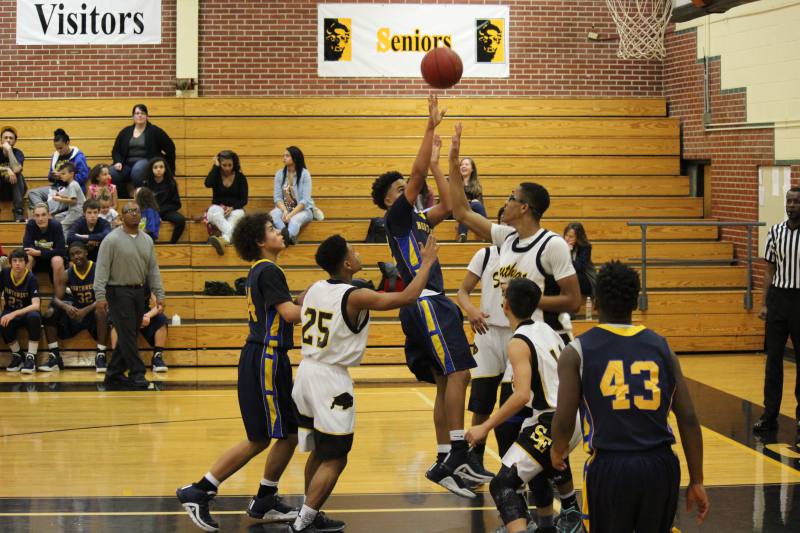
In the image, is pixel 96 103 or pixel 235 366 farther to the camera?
pixel 96 103

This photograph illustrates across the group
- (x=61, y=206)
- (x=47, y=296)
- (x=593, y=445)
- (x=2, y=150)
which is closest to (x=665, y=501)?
(x=593, y=445)

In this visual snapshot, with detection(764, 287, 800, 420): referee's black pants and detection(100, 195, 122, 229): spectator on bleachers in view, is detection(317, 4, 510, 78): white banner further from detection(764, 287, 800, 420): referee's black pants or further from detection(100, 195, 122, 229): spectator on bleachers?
detection(764, 287, 800, 420): referee's black pants

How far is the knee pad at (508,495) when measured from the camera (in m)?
5.36

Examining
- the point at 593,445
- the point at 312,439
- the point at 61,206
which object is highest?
the point at 61,206

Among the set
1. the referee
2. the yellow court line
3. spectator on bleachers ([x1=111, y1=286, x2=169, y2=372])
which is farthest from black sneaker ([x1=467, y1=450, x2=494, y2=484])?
spectator on bleachers ([x1=111, y1=286, x2=169, y2=372])

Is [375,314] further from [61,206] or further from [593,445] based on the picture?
[593,445]

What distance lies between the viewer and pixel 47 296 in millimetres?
12258

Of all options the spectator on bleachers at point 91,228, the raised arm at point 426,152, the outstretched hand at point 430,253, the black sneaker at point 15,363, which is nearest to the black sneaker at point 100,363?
the black sneaker at point 15,363

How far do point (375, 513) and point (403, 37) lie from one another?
11110 mm

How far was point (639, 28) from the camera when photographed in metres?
15.6

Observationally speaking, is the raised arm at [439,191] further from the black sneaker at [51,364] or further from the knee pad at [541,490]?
the black sneaker at [51,364]

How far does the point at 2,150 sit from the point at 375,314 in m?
5.32

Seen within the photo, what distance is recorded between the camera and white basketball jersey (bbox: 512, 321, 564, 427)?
5410mm

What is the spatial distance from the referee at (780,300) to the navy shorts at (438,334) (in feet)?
9.62
